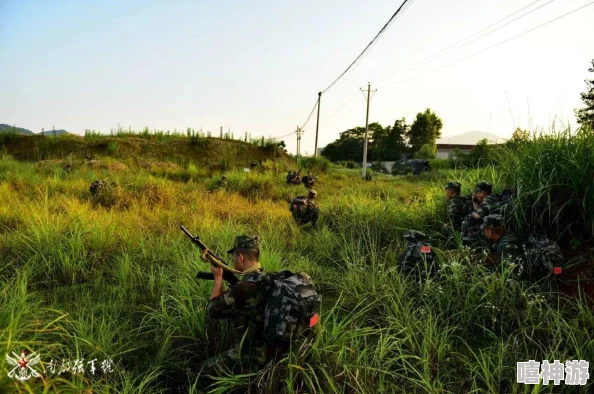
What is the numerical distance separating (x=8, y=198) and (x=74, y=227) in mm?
2570

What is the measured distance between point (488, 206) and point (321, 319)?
107 inches

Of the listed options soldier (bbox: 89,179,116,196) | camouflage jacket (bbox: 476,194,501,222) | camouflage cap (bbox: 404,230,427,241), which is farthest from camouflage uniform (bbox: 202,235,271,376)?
soldier (bbox: 89,179,116,196)

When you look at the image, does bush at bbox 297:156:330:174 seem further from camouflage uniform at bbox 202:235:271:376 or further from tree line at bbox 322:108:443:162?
tree line at bbox 322:108:443:162

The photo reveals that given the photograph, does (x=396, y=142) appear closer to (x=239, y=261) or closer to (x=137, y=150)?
(x=137, y=150)

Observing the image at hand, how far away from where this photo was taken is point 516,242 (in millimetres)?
3643

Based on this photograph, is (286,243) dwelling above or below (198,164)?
below

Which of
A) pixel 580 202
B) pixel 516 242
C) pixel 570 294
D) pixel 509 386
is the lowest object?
pixel 509 386

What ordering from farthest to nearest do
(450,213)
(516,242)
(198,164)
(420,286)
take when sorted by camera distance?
(198,164) < (450,213) < (516,242) < (420,286)

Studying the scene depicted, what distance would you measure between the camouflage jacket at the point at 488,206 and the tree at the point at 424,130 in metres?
48.6

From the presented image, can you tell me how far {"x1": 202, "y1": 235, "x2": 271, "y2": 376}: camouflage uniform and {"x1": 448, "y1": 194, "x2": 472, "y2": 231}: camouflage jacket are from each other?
361 cm

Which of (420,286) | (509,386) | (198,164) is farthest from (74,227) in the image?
(198,164)

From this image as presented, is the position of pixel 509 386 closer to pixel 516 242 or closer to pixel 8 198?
pixel 516 242

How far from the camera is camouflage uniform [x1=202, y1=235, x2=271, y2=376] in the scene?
2332mm

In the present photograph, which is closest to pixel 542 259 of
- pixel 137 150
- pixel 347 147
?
pixel 137 150
